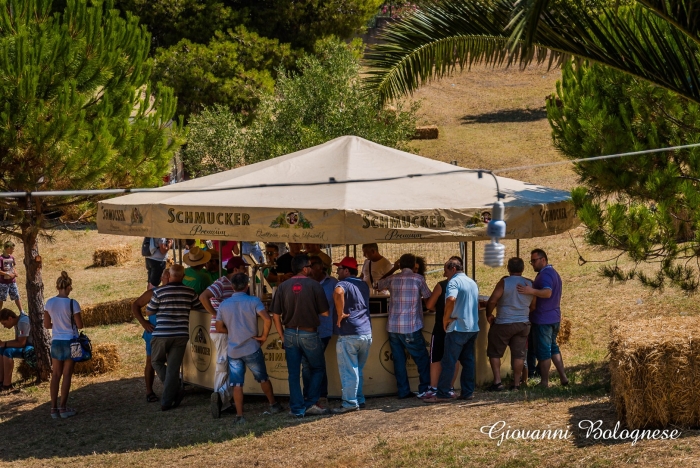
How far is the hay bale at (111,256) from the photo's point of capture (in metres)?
25.0

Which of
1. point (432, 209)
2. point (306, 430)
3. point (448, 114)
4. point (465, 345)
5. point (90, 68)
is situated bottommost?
point (306, 430)

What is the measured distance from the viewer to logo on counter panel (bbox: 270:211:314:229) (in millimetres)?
9672

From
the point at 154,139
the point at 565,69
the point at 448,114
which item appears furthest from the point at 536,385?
the point at 448,114

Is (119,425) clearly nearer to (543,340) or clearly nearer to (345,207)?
(345,207)

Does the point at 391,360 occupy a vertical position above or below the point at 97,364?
above

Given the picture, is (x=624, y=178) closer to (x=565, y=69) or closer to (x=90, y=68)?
(x=565, y=69)

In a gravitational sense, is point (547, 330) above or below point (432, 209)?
below

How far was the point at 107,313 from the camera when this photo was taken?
59.6 feet

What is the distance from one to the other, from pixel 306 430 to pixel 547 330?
3132mm

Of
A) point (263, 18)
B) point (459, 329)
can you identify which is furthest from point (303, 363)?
point (263, 18)

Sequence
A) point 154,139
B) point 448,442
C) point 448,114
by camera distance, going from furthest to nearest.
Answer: point 448,114 < point 154,139 < point 448,442

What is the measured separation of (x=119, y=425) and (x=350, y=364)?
Answer: 281 centimetres

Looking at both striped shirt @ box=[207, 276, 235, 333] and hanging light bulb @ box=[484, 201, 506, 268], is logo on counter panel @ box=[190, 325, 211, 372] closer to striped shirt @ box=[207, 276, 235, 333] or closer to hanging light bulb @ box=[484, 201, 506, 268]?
striped shirt @ box=[207, 276, 235, 333]

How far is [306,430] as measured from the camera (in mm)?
9375
